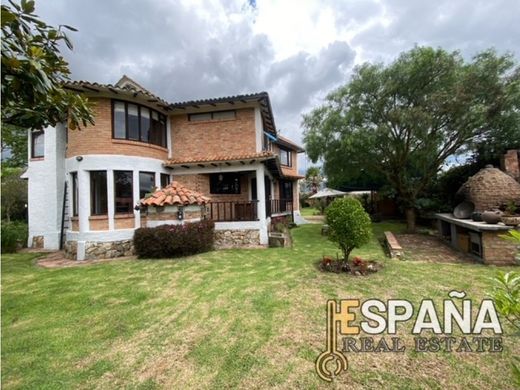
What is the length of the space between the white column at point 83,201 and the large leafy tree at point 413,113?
11751 millimetres

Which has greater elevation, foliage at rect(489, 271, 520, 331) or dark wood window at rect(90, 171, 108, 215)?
dark wood window at rect(90, 171, 108, 215)

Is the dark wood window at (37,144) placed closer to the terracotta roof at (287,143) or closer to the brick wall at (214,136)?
the brick wall at (214,136)

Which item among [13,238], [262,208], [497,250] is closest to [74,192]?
[13,238]

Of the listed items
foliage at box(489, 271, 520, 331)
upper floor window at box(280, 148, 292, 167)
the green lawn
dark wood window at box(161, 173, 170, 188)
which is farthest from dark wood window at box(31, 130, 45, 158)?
foliage at box(489, 271, 520, 331)

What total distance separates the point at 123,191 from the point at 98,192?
100 centimetres

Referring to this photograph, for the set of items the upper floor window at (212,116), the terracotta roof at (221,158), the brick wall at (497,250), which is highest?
the upper floor window at (212,116)

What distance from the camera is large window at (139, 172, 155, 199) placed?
1218 cm

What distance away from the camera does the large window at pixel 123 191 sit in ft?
37.7

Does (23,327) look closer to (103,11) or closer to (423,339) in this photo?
(423,339)

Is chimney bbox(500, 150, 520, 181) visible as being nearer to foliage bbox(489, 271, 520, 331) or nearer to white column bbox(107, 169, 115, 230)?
foliage bbox(489, 271, 520, 331)

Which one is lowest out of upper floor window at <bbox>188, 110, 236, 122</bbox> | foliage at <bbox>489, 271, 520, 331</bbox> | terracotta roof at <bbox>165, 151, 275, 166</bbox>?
foliage at <bbox>489, 271, 520, 331</bbox>

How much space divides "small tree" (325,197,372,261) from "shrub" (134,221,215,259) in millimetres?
5497

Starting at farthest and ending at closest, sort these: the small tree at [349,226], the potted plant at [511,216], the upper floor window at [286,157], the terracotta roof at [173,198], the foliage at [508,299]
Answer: the upper floor window at [286,157] < the terracotta roof at [173,198] < the potted plant at [511,216] < the small tree at [349,226] < the foliage at [508,299]

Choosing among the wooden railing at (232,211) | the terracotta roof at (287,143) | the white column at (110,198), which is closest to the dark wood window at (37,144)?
the white column at (110,198)
